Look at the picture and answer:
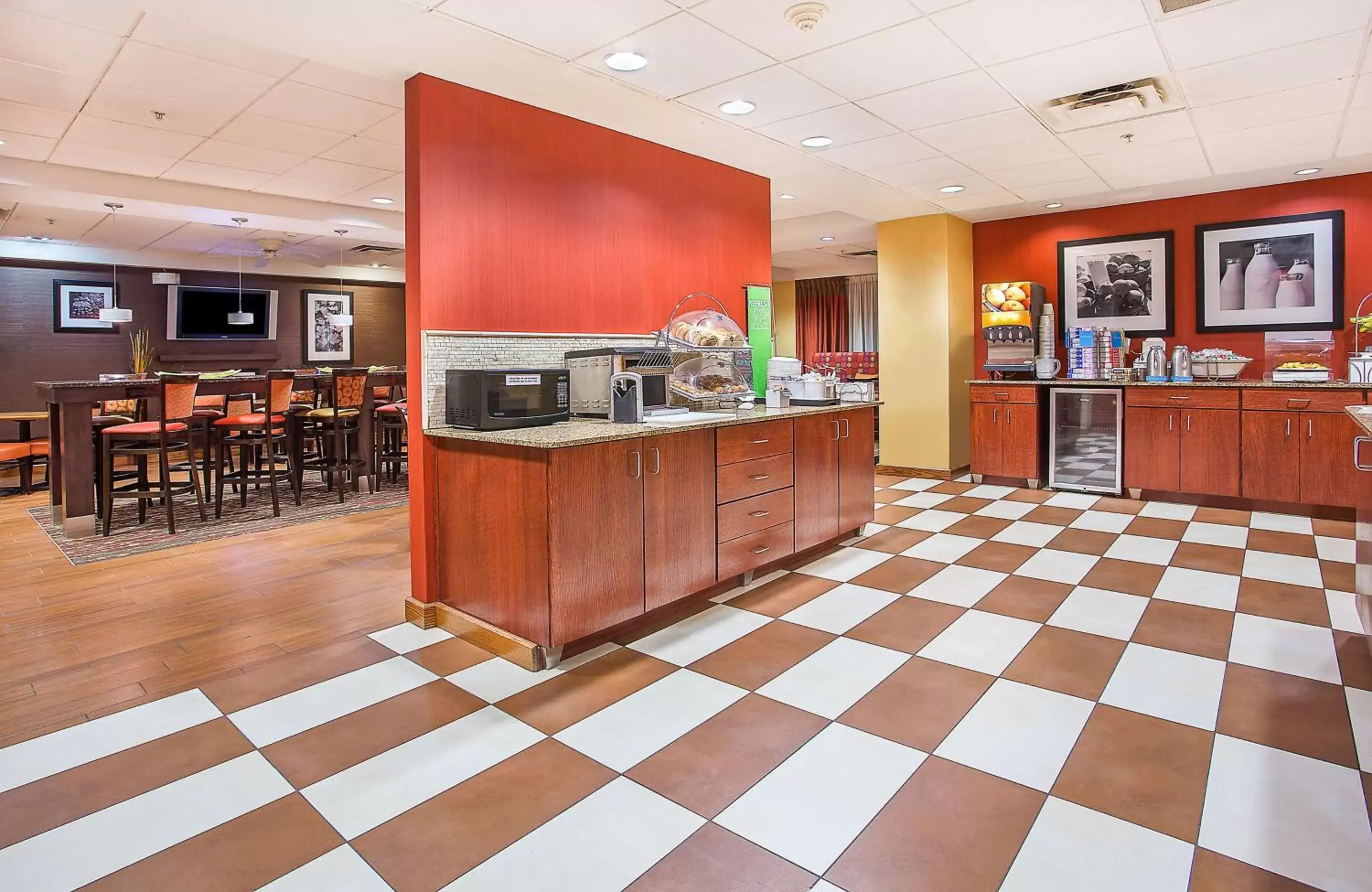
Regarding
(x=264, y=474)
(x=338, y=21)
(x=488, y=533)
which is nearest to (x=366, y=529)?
(x=264, y=474)

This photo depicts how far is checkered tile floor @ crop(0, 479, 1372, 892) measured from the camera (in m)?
1.82

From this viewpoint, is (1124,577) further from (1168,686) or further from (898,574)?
(1168,686)

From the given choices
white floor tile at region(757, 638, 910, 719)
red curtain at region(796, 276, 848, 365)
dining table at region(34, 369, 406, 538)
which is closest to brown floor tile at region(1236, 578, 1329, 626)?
white floor tile at region(757, 638, 910, 719)

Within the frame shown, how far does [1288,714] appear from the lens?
2543mm

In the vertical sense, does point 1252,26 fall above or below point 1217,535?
above

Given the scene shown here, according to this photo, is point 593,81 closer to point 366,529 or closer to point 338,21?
point 338,21

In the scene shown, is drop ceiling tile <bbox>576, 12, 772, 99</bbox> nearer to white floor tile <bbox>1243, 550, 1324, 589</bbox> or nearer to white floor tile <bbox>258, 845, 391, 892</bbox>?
white floor tile <bbox>258, 845, 391, 892</bbox>

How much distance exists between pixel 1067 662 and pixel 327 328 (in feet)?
37.3

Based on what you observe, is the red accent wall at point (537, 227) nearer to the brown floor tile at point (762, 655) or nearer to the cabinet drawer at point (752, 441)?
the cabinet drawer at point (752, 441)

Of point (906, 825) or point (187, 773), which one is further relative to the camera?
point (187, 773)

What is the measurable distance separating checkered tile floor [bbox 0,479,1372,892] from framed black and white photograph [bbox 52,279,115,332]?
8968mm

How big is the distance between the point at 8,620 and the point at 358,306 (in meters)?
8.95

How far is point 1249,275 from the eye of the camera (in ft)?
20.9

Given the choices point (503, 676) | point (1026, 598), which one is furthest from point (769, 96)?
point (503, 676)
